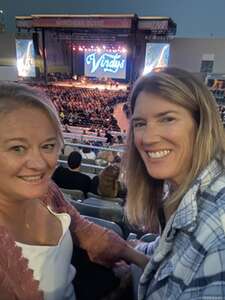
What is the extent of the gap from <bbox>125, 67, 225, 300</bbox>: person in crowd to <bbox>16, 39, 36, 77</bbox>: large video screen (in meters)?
15.3

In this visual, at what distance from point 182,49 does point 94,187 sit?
40.4ft

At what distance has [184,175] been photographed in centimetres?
96

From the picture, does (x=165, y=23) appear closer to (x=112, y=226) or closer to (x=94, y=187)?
(x=94, y=187)

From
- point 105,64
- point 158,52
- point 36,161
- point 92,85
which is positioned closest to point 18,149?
point 36,161

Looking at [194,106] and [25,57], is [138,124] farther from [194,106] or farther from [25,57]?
[25,57]

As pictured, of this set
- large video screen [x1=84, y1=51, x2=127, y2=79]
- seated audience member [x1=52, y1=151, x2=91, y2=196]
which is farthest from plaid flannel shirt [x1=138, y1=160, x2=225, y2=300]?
large video screen [x1=84, y1=51, x2=127, y2=79]

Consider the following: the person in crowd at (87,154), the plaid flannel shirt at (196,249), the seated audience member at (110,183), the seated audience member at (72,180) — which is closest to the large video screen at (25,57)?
the person in crowd at (87,154)

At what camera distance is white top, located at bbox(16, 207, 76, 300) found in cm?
81

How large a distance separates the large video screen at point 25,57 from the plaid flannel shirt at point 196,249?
15580mm

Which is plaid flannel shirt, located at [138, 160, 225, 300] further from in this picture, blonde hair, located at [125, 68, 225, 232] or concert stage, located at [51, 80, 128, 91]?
concert stage, located at [51, 80, 128, 91]

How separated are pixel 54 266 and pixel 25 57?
15765 mm

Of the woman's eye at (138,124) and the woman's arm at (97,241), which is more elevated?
the woman's eye at (138,124)

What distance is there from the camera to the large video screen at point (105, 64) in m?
15.0

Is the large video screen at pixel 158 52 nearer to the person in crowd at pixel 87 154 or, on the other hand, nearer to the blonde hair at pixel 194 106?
the person in crowd at pixel 87 154
